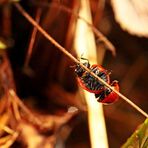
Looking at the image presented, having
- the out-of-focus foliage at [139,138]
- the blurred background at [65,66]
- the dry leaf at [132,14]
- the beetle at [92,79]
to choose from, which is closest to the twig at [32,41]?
the blurred background at [65,66]

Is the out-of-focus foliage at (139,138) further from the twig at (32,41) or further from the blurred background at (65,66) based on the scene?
the twig at (32,41)

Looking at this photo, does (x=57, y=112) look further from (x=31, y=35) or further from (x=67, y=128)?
(x=31, y=35)

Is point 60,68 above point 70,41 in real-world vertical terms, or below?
below

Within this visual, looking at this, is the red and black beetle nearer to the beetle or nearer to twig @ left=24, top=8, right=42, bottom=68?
the beetle

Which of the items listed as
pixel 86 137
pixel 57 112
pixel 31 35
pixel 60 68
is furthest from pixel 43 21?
pixel 86 137

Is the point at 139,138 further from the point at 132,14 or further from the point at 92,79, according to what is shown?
the point at 132,14

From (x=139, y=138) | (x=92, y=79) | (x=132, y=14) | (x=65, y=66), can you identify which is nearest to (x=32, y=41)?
(x=65, y=66)

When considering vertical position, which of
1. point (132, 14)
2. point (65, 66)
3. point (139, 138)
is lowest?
point (65, 66)

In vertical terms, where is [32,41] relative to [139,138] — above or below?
below
